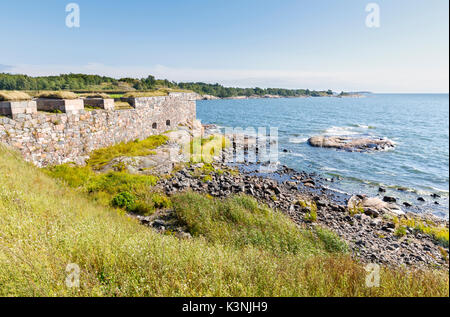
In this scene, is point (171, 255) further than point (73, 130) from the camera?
No

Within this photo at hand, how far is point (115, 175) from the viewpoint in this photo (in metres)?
12.7

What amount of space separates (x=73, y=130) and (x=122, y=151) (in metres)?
3.64

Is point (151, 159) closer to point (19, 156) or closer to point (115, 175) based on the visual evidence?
point (115, 175)

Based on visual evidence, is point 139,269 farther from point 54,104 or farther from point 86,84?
point 86,84

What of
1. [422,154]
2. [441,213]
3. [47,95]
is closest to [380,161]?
[422,154]

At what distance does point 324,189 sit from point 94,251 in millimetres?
16010

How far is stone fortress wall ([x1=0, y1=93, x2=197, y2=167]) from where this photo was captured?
11727 mm

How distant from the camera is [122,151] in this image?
57.7 feet

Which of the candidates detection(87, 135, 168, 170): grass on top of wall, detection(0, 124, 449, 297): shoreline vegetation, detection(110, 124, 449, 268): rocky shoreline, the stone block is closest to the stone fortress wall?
the stone block

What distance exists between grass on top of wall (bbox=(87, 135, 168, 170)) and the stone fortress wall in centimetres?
47

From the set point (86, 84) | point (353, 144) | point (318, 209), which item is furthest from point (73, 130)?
point (86, 84)

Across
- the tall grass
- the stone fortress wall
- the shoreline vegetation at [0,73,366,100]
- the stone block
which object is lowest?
the stone fortress wall

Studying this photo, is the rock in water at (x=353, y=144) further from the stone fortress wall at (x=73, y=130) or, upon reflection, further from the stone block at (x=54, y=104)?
the stone block at (x=54, y=104)

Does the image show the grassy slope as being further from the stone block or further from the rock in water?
the rock in water
